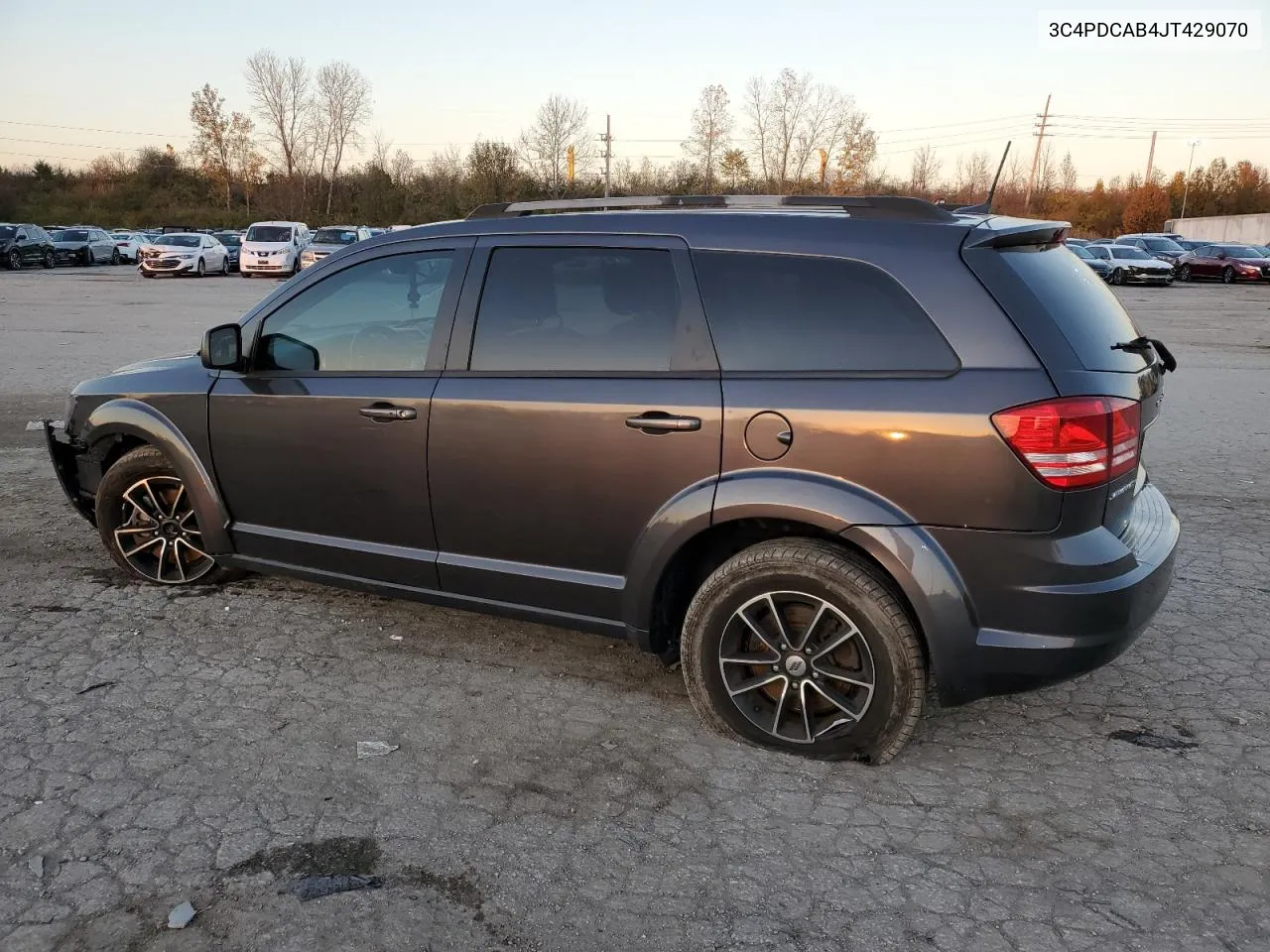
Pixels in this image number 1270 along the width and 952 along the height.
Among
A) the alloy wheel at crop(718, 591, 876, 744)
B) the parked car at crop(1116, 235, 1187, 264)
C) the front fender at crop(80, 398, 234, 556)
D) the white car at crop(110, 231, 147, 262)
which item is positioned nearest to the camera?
the alloy wheel at crop(718, 591, 876, 744)

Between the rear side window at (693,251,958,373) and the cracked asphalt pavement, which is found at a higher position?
the rear side window at (693,251,958,373)

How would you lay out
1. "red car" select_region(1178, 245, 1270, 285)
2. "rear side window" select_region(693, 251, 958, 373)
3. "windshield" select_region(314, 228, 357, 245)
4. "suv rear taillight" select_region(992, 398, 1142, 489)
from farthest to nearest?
"red car" select_region(1178, 245, 1270, 285), "windshield" select_region(314, 228, 357, 245), "rear side window" select_region(693, 251, 958, 373), "suv rear taillight" select_region(992, 398, 1142, 489)

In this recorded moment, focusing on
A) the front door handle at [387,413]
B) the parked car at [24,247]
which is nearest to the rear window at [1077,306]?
the front door handle at [387,413]

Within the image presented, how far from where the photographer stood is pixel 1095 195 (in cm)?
7231

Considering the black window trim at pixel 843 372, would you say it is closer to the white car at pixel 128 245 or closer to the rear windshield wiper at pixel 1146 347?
the rear windshield wiper at pixel 1146 347

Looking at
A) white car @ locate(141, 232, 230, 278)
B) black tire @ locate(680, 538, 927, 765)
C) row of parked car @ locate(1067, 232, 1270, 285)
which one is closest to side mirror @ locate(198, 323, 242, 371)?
black tire @ locate(680, 538, 927, 765)

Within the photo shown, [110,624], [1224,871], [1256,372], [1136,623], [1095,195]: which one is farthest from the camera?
[1095,195]

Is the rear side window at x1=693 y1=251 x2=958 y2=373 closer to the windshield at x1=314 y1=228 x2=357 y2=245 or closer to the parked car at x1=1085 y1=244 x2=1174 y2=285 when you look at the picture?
the windshield at x1=314 y1=228 x2=357 y2=245

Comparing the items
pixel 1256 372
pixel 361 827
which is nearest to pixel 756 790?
pixel 361 827

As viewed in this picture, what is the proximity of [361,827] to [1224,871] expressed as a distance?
2.52 m

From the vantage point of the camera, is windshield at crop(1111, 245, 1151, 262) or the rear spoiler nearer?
the rear spoiler

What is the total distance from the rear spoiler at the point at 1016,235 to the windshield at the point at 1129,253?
37.8m

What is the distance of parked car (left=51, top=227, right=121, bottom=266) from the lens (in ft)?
137

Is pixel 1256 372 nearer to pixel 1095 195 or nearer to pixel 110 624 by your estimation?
pixel 110 624
